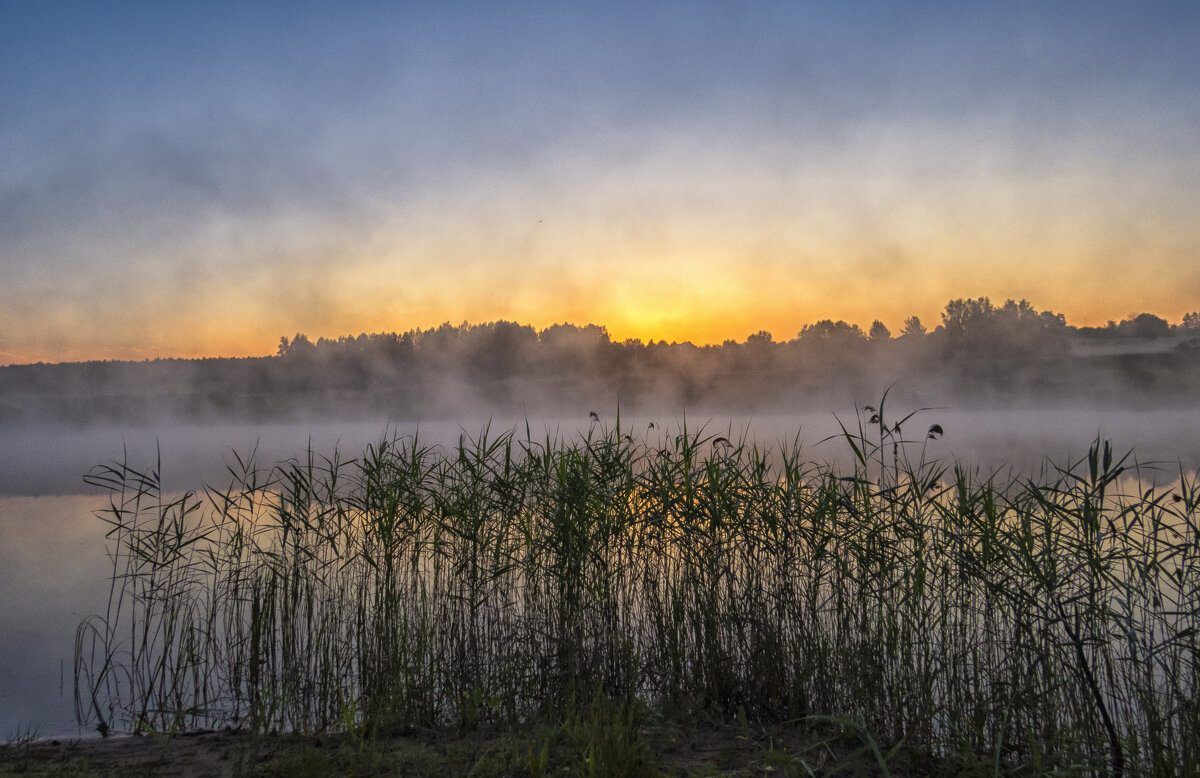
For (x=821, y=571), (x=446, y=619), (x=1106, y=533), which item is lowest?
(x=446, y=619)

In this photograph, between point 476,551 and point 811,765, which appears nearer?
point 811,765

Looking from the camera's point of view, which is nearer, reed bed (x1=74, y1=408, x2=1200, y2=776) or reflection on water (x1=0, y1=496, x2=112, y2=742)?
reed bed (x1=74, y1=408, x2=1200, y2=776)

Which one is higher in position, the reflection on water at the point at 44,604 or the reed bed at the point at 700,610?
the reed bed at the point at 700,610

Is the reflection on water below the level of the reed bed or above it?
below

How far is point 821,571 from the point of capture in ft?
16.0

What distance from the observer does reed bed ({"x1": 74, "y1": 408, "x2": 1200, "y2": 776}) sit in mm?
4070

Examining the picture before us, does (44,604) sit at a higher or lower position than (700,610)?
lower

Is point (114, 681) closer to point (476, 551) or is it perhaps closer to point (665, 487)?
point (476, 551)

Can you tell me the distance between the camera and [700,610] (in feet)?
16.5

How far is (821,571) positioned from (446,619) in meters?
3.07

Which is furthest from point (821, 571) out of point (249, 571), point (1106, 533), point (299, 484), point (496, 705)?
point (249, 571)

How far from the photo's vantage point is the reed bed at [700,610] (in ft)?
13.4

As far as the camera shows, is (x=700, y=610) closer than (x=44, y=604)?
Yes

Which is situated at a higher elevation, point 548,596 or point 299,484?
point 299,484
